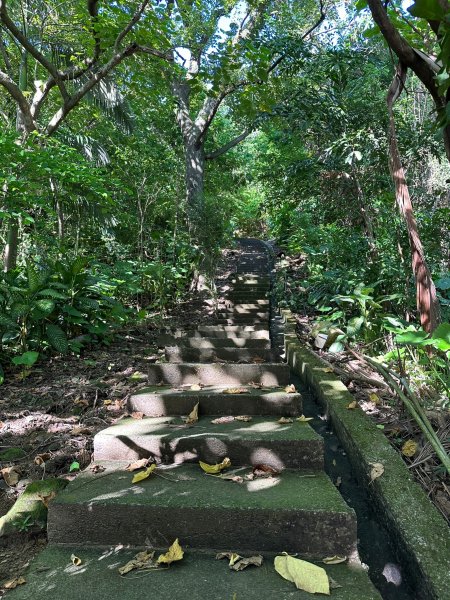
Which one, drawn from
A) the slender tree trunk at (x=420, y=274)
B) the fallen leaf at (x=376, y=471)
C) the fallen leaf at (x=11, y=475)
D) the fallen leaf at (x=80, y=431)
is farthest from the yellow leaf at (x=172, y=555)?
the slender tree trunk at (x=420, y=274)

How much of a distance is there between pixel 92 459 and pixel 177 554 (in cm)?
112

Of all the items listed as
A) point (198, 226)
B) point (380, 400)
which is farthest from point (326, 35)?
point (380, 400)

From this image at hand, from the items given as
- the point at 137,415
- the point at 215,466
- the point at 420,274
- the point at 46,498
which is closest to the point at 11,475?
the point at 46,498

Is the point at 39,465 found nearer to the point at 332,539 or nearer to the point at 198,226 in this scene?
the point at 332,539

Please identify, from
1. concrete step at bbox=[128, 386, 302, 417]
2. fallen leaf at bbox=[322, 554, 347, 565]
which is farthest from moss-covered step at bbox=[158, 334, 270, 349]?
fallen leaf at bbox=[322, 554, 347, 565]

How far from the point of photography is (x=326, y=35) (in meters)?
10.3

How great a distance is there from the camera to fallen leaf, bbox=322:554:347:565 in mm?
1616

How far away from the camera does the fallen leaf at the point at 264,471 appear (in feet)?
6.92

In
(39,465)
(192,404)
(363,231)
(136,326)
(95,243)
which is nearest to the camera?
(39,465)

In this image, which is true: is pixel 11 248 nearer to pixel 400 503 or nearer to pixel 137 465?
pixel 137 465

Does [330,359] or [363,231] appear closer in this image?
[330,359]

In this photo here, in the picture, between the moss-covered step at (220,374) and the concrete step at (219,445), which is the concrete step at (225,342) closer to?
the moss-covered step at (220,374)

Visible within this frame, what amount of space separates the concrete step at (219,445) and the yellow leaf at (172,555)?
0.61 meters

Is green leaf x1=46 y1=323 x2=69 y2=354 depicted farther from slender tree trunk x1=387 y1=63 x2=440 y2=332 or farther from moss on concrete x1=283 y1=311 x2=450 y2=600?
slender tree trunk x1=387 y1=63 x2=440 y2=332
